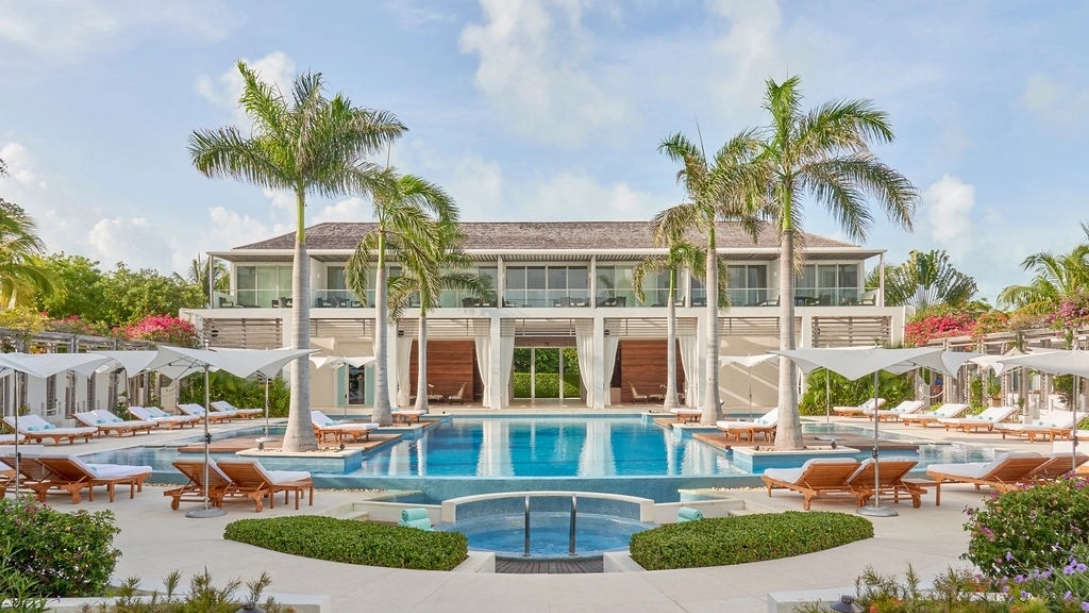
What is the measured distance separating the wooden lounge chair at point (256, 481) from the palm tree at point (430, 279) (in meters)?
10.4

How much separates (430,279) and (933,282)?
38.6 meters

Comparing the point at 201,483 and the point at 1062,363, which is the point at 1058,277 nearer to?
the point at 1062,363

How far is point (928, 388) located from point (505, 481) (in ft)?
59.4

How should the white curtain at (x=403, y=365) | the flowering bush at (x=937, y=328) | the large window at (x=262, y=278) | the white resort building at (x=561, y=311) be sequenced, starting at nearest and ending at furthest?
the flowering bush at (x=937, y=328) → the white curtain at (x=403, y=365) → the white resort building at (x=561, y=311) → the large window at (x=262, y=278)

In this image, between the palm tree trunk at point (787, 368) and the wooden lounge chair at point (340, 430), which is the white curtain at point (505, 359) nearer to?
the wooden lounge chair at point (340, 430)

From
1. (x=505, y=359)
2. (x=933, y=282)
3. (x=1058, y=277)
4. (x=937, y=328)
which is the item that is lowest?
(x=505, y=359)

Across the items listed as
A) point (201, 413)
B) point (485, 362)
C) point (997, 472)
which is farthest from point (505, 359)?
point (997, 472)

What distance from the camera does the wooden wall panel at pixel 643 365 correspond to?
1275 inches

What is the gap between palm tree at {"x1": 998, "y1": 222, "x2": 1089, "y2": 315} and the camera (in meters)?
19.5

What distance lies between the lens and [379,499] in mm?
11000

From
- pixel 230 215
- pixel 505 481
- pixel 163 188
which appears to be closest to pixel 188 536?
pixel 505 481

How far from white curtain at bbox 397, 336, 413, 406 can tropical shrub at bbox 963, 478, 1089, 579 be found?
22.8m

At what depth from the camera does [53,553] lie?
5.11 metres

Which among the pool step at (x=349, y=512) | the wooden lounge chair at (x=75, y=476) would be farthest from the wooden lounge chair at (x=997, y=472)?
the wooden lounge chair at (x=75, y=476)
